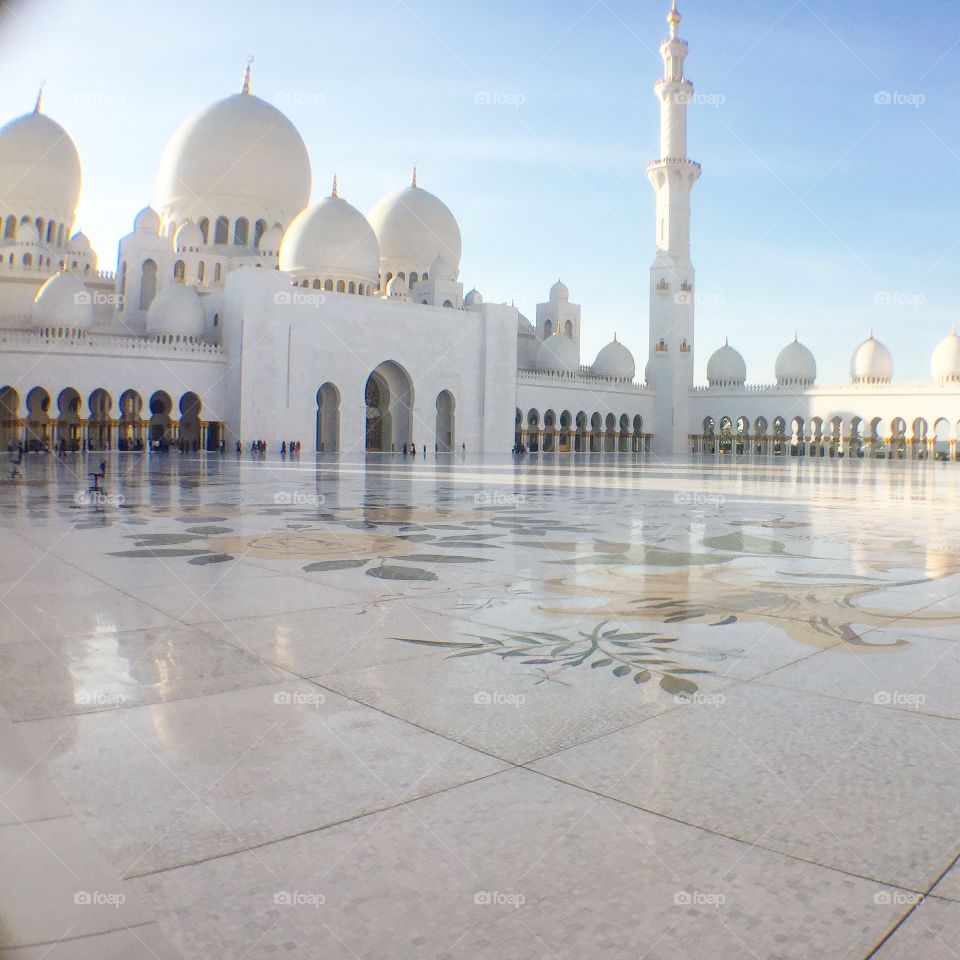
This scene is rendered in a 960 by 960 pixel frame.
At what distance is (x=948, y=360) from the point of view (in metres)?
32.6

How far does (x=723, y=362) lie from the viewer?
36781mm

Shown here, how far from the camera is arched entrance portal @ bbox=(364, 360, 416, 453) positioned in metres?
27.3

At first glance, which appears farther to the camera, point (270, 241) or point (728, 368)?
point (728, 368)

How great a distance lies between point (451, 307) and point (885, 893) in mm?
28494

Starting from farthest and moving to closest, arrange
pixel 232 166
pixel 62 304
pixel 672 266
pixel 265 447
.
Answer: pixel 672 266 < pixel 232 166 < pixel 265 447 < pixel 62 304

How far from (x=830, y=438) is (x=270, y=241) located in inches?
872

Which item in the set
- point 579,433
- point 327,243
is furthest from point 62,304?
point 579,433

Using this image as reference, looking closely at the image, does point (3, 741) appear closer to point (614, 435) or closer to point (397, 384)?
point (397, 384)

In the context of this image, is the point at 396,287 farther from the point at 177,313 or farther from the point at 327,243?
the point at 177,313

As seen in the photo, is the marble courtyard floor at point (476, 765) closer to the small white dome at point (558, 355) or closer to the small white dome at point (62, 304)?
the small white dome at point (62, 304)

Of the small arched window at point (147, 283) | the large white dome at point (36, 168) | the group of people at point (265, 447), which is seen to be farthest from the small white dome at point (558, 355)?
the large white dome at point (36, 168)

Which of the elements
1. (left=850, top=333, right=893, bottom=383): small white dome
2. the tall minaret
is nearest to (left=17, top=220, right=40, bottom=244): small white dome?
the tall minaret

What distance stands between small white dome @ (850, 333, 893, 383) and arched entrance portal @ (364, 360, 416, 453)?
730 inches

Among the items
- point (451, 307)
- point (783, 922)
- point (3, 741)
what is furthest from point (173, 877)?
point (451, 307)
